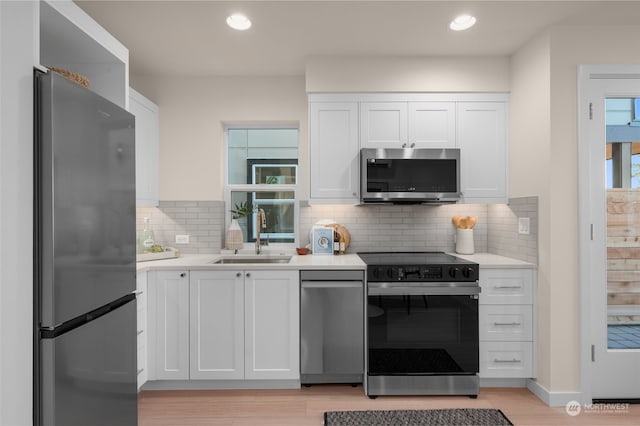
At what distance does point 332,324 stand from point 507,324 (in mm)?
1283

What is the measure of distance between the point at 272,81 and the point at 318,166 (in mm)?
995

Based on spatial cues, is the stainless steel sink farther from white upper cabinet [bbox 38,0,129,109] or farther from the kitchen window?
white upper cabinet [bbox 38,0,129,109]

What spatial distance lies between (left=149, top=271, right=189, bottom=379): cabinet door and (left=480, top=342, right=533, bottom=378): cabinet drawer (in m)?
2.18

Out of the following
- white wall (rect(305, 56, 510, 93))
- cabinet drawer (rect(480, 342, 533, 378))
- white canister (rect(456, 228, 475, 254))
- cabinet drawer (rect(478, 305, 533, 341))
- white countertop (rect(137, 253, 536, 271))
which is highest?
white wall (rect(305, 56, 510, 93))

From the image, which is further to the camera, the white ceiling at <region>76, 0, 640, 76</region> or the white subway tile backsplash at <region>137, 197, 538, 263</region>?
the white subway tile backsplash at <region>137, 197, 538, 263</region>

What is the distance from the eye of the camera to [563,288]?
2568 millimetres

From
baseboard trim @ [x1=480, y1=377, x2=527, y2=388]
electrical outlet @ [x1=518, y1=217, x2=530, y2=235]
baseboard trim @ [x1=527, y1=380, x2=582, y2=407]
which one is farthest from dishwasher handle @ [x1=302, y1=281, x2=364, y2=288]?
baseboard trim @ [x1=527, y1=380, x2=582, y2=407]

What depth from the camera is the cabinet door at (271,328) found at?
2750 millimetres

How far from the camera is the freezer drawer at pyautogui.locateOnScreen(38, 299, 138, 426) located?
4.04 feet

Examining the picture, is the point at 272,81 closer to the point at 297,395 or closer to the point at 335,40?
the point at 335,40

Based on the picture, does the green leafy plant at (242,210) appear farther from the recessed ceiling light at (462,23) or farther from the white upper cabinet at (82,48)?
the recessed ceiling light at (462,23)

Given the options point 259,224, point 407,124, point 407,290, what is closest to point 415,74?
point 407,124

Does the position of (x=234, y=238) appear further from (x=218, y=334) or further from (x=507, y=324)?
(x=507, y=324)

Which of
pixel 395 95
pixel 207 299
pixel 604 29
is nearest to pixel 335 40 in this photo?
pixel 395 95
